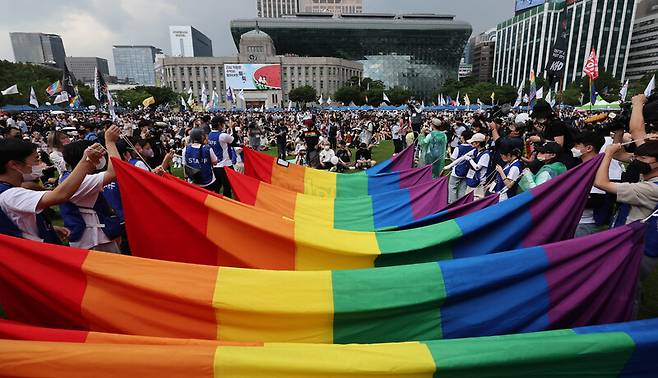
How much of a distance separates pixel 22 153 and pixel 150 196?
3.09 ft

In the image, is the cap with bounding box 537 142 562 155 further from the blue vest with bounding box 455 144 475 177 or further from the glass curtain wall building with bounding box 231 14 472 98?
the glass curtain wall building with bounding box 231 14 472 98

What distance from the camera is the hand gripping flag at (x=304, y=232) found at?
9.66 ft

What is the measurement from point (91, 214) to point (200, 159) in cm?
338

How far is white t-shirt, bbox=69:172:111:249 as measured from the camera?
301 cm

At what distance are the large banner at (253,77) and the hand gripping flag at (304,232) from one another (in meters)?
84.1

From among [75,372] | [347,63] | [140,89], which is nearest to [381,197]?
[75,372]

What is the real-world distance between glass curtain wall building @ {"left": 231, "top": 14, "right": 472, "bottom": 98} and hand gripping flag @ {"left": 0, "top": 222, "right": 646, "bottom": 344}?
117338mm

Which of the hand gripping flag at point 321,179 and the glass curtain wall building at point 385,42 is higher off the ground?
the glass curtain wall building at point 385,42

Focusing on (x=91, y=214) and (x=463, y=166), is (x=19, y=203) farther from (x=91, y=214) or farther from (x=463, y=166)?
(x=463, y=166)

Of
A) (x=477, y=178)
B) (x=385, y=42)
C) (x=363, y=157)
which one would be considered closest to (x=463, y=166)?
(x=477, y=178)

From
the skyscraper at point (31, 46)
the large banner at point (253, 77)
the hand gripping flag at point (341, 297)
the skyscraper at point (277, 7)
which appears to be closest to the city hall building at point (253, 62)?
the large banner at point (253, 77)

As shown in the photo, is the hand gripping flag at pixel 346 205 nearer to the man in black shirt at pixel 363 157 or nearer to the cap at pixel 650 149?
the cap at pixel 650 149

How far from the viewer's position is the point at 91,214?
317 cm

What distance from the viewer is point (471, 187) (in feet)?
20.9
